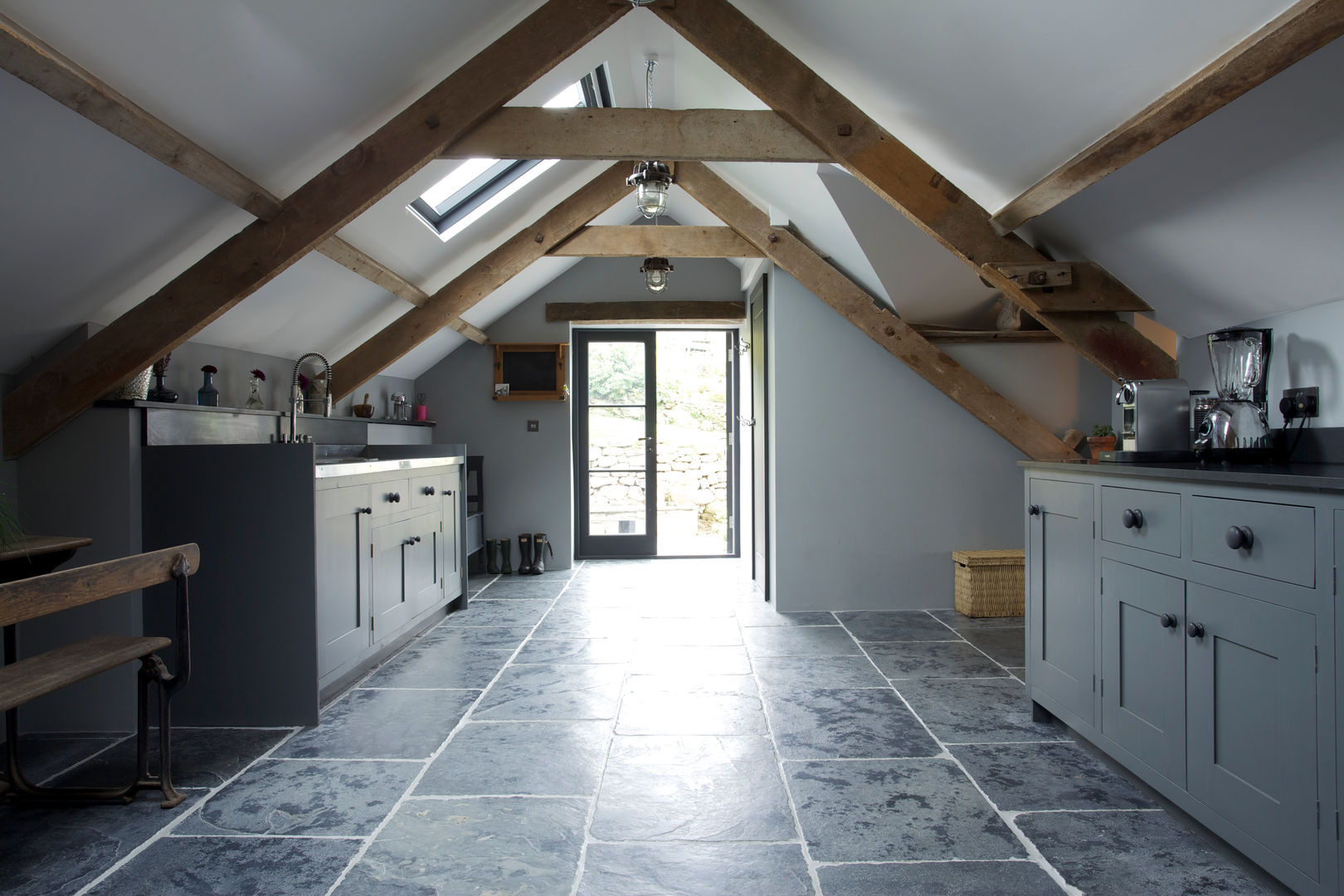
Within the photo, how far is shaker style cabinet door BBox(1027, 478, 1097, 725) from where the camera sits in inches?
93.8

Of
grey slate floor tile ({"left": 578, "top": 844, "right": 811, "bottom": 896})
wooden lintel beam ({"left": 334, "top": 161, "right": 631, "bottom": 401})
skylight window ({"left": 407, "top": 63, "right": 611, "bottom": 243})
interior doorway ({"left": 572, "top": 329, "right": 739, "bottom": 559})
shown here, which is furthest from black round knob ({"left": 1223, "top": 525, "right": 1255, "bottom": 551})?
interior doorway ({"left": 572, "top": 329, "right": 739, "bottom": 559})

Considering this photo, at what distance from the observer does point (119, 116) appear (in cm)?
207

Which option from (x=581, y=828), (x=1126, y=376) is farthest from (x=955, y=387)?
(x=581, y=828)

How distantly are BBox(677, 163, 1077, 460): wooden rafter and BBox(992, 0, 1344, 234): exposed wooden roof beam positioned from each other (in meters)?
1.66

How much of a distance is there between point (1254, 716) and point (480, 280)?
4200 millimetres

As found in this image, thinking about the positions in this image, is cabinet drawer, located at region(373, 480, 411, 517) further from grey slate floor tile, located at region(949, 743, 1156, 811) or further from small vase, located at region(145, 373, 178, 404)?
grey slate floor tile, located at region(949, 743, 1156, 811)

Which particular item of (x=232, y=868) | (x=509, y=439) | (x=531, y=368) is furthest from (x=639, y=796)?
(x=531, y=368)

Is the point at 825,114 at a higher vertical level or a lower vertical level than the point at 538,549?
higher

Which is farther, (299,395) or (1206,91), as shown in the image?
(299,395)

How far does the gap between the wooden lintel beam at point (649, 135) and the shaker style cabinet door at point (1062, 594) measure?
64.2 inches

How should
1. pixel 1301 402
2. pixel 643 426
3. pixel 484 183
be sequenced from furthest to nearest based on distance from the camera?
pixel 643 426, pixel 484 183, pixel 1301 402

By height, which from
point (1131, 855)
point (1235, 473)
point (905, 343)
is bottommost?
point (1131, 855)

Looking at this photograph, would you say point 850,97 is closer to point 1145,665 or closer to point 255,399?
point 1145,665

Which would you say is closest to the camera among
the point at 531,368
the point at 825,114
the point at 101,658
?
the point at 101,658
